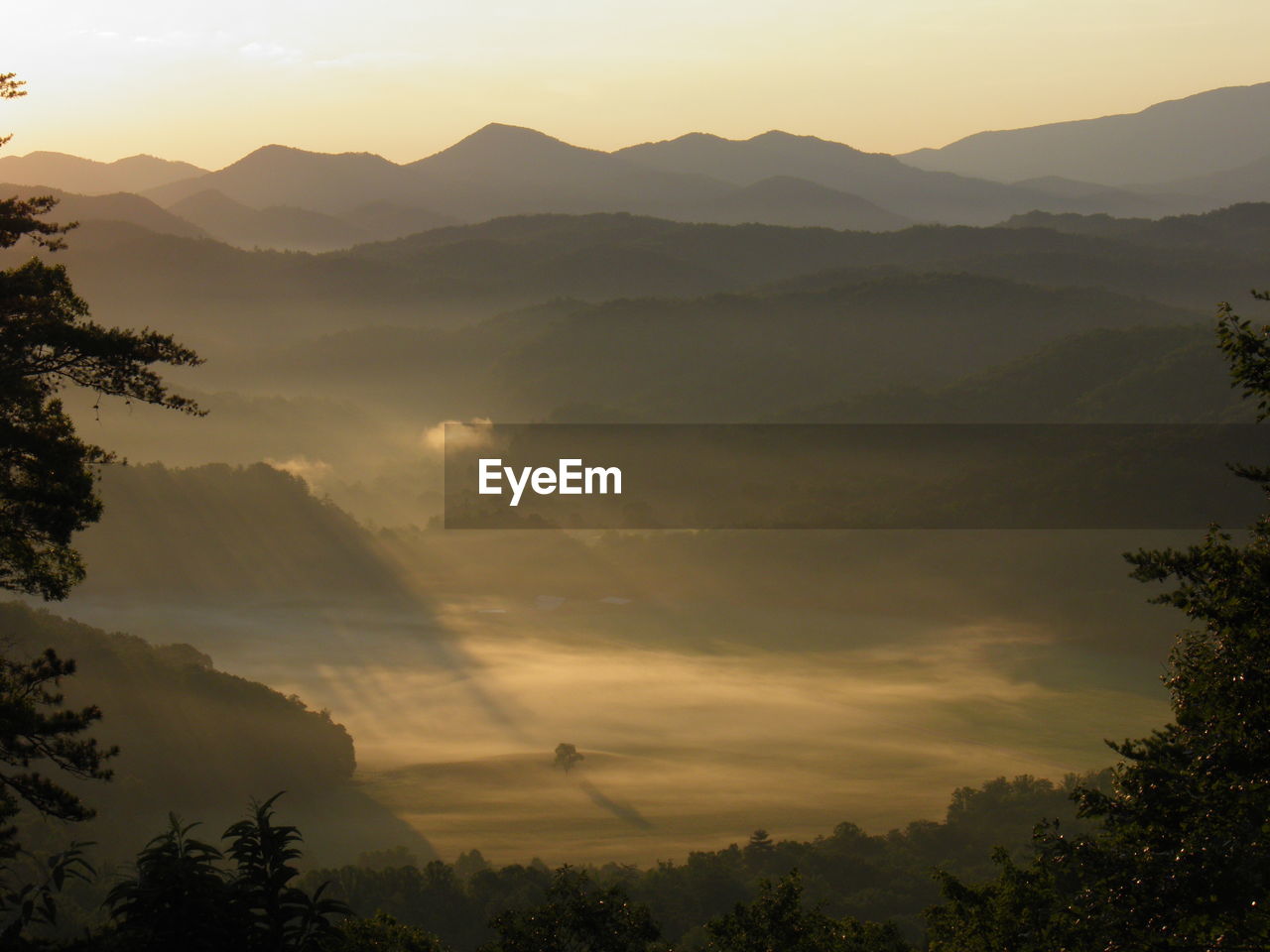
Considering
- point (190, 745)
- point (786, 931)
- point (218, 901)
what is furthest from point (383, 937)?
point (190, 745)

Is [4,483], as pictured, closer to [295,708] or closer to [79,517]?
[79,517]

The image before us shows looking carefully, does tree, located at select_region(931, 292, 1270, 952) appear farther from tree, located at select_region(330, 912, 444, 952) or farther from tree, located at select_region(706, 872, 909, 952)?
tree, located at select_region(330, 912, 444, 952)

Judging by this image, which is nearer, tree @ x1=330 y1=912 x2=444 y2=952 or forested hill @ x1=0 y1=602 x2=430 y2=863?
tree @ x1=330 y1=912 x2=444 y2=952

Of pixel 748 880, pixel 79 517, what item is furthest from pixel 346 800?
pixel 79 517

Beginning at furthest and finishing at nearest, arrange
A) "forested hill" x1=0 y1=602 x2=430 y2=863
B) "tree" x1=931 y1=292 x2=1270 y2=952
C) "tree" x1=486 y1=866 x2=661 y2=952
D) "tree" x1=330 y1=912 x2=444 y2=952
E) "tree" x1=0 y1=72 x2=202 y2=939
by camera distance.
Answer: "forested hill" x1=0 y1=602 x2=430 y2=863
"tree" x1=486 y1=866 x2=661 y2=952
"tree" x1=330 y1=912 x2=444 y2=952
"tree" x1=0 y1=72 x2=202 y2=939
"tree" x1=931 y1=292 x2=1270 y2=952

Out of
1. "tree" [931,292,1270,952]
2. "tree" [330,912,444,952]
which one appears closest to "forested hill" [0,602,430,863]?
"tree" [330,912,444,952]

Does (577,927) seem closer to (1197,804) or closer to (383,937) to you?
(383,937)

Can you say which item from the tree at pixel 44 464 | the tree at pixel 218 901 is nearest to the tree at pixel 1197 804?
the tree at pixel 218 901

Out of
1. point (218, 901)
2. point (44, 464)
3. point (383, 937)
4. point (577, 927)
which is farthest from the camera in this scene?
point (577, 927)
